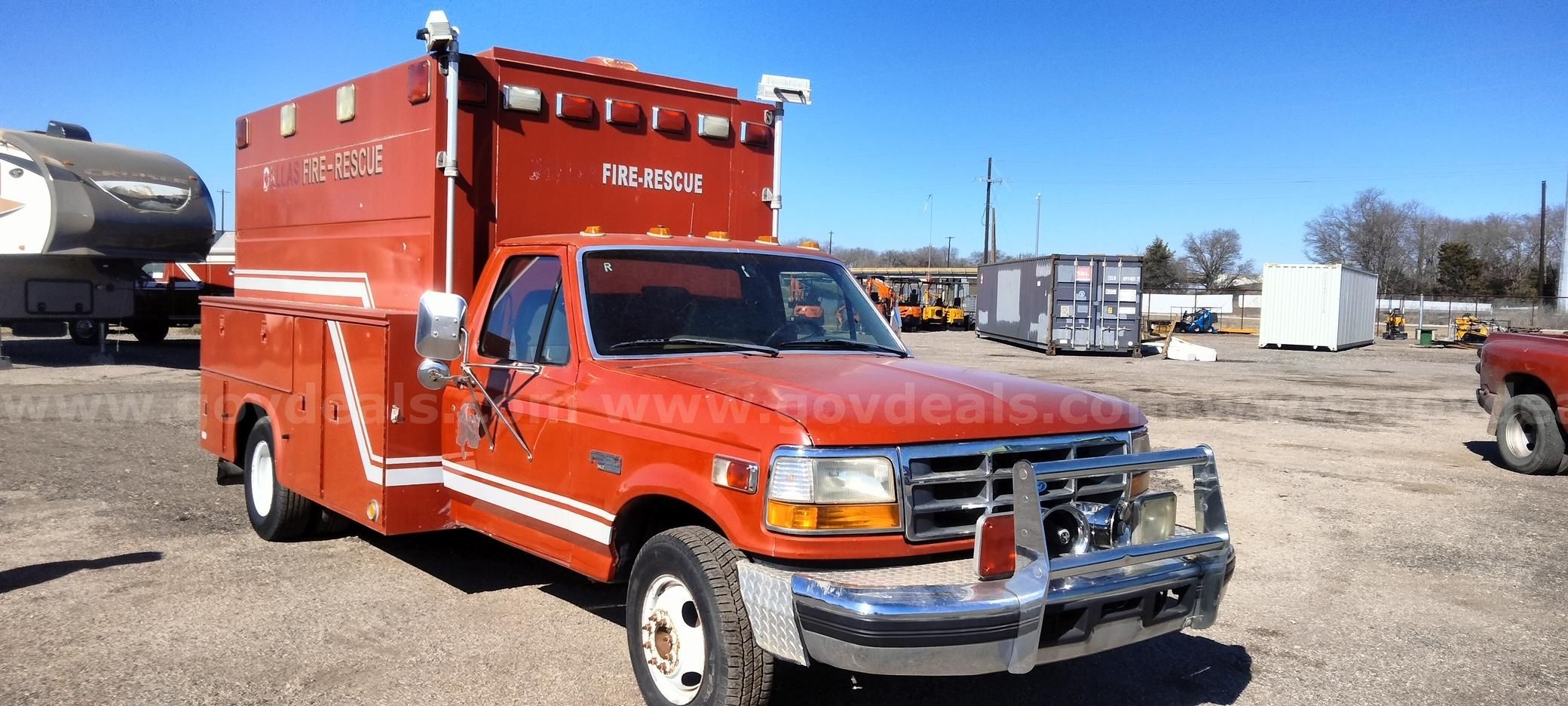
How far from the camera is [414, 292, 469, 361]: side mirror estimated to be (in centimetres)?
447

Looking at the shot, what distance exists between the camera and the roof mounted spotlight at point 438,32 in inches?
211

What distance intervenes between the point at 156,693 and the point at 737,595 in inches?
96.5

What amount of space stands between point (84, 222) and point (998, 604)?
18.4m

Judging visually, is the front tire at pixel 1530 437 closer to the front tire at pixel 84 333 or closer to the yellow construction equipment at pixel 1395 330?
the front tire at pixel 84 333

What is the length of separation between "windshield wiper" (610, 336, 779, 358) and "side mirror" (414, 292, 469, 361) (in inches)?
27.0

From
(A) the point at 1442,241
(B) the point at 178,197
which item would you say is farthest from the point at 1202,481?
(A) the point at 1442,241

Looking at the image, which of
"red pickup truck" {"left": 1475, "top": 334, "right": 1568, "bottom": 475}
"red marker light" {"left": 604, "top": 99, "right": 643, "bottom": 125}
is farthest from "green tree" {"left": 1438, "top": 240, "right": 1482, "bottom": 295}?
"red marker light" {"left": 604, "top": 99, "right": 643, "bottom": 125}

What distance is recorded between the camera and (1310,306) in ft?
117

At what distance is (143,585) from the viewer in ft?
19.0

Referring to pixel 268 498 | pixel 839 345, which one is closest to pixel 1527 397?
pixel 839 345

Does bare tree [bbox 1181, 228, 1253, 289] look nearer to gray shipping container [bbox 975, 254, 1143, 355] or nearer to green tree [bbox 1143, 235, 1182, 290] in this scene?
green tree [bbox 1143, 235, 1182, 290]

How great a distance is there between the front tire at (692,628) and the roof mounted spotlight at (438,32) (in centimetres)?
282

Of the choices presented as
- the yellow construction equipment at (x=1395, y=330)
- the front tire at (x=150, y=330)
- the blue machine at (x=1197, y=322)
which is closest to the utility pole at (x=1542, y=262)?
the yellow construction equipment at (x=1395, y=330)

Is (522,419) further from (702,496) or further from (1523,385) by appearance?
(1523,385)
